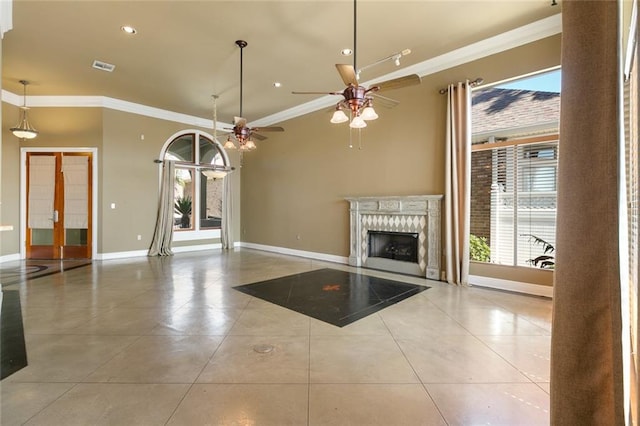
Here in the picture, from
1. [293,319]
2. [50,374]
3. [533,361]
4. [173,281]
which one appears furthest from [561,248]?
[173,281]

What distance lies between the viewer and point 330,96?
21.6 ft

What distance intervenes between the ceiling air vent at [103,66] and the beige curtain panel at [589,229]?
6.67 m

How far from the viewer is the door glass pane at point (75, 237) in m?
7.09

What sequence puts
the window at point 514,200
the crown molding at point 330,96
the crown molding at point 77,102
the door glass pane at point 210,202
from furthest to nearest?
1. the door glass pane at point 210,202
2. the crown molding at point 77,102
3. the window at point 514,200
4. the crown molding at point 330,96

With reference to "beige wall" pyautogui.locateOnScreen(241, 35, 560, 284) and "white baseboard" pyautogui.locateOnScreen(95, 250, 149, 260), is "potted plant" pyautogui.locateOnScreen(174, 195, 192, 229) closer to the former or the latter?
"white baseboard" pyautogui.locateOnScreen(95, 250, 149, 260)

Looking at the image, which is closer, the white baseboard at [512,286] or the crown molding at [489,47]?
the crown molding at [489,47]

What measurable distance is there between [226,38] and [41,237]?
6750 millimetres

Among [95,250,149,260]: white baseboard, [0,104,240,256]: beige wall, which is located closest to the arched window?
[0,104,240,256]: beige wall

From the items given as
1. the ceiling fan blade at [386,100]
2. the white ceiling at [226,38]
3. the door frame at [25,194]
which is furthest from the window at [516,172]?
the door frame at [25,194]

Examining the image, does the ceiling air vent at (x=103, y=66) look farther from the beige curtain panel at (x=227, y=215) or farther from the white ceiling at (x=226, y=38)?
the beige curtain panel at (x=227, y=215)

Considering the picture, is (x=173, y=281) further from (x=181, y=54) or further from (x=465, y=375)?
(x=465, y=375)

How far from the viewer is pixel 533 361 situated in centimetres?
243

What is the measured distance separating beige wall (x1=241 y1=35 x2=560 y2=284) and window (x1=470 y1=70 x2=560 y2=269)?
1.16 ft

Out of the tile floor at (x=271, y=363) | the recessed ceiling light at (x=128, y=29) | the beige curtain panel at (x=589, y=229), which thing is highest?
the recessed ceiling light at (x=128, y=29)
